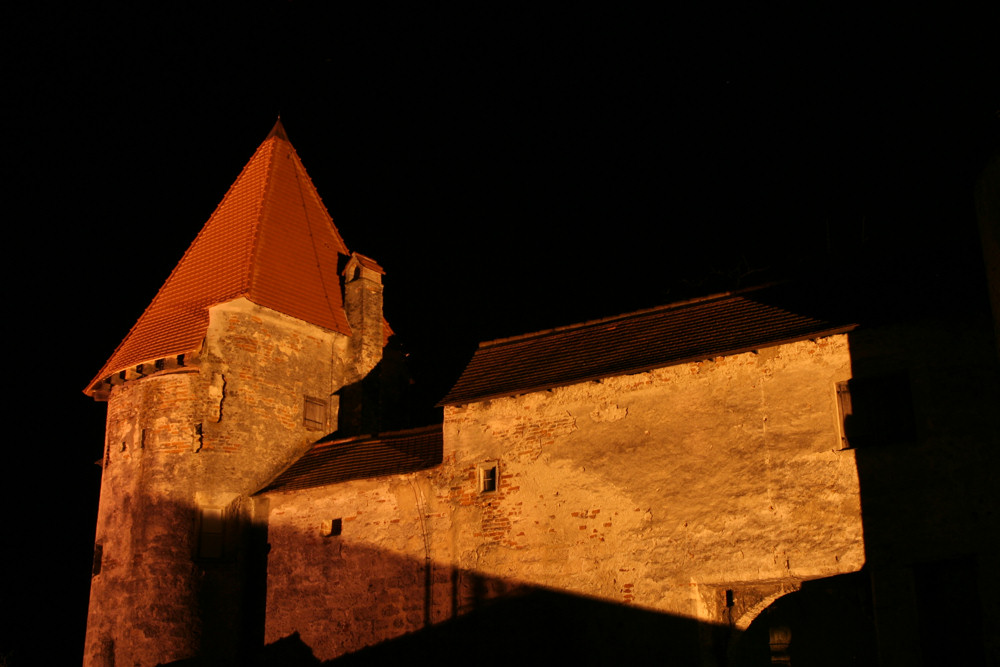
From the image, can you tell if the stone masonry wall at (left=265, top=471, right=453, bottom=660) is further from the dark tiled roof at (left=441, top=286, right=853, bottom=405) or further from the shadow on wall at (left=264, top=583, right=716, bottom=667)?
the dark tiled roof at (left=441, top=286, right=853, bottom=405)

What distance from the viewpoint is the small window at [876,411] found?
1470 cm

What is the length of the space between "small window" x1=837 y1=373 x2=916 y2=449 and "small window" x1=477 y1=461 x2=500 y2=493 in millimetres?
5990

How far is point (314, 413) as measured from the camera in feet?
72.8

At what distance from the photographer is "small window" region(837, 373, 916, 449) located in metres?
14.7

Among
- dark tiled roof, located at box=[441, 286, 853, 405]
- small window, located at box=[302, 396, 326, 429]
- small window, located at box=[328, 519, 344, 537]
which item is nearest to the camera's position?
dark tiled roof, located at box=[441, 286, 853, 405]

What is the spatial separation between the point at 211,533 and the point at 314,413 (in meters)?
3.57

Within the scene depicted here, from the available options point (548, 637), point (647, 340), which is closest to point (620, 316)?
point (647, 340)

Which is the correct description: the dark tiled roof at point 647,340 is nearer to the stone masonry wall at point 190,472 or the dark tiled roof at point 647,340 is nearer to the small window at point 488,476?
the small window at point 488,476

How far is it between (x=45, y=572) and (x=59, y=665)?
11.4ft

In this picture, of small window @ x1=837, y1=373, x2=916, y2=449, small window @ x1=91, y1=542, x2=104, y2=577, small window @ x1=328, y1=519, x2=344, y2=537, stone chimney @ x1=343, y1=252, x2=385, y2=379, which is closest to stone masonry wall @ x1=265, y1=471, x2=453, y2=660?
small window @ x1=328, y1=519, x2=344, y2=537

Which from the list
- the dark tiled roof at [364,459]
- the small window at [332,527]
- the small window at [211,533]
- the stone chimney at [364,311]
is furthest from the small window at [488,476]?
the stone chimney at [364,311]

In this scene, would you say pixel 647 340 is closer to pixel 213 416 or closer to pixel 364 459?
pixel 364 459

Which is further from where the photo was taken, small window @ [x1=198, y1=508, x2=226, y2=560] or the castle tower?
small window @ [x1=198, y1=508, x2=226, y2=560]

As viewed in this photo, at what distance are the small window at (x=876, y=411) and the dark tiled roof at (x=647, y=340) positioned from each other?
94 cm
